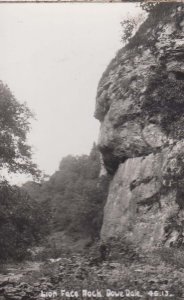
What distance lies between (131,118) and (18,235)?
10.6m

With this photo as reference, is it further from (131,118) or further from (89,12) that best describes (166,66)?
(89,12)

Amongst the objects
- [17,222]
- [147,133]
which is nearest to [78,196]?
[147,133]

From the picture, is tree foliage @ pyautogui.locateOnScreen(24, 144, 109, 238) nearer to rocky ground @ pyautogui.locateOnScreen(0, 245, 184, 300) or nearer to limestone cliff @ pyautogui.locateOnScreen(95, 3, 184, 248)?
rocky ground @ pyautogui.locateOnScreen(0, 245, 184, 300)

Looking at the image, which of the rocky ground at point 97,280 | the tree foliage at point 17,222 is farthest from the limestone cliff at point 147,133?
the tree foliage at point 17,222

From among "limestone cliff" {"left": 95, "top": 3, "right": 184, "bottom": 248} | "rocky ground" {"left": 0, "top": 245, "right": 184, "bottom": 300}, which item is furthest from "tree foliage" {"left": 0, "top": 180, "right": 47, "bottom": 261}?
"limestone cliff" {"left": 95, "top": 3, "right": 184, "bottom": 248}

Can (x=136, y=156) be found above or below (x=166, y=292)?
above

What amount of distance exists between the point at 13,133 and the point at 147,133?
7.04m

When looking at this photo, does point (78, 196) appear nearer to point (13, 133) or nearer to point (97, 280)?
point (13, 133)

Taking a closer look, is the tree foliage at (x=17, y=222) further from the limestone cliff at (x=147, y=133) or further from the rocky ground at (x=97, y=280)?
the limestone cliff at (x=147, y=133)

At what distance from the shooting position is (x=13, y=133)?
17.5 meters

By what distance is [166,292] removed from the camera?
9.37m

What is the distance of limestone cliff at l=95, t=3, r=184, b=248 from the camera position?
1780 centimetres

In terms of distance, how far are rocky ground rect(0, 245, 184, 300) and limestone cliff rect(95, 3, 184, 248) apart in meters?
4.53

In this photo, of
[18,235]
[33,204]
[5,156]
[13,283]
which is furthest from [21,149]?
[13,283]
